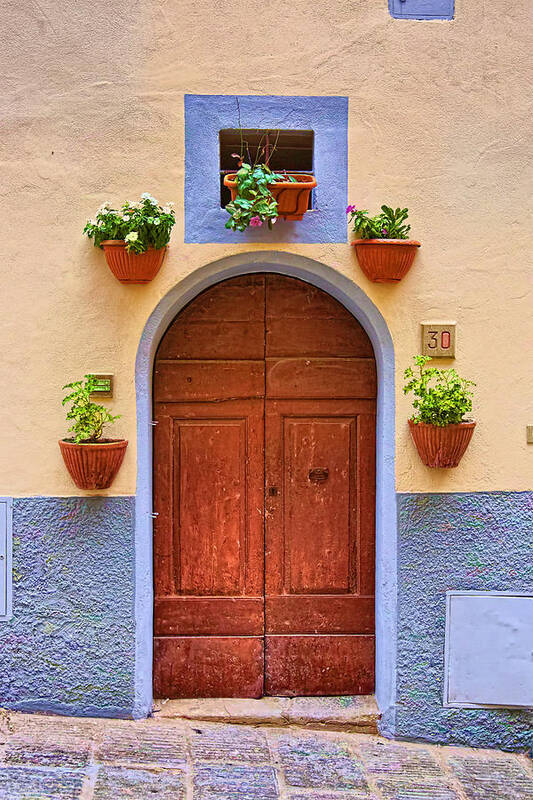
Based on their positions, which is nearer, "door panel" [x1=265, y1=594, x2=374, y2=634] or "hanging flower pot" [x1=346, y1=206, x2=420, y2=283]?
"hanging flower pot" [x1=346, y1=206, x2=420, y2=283]

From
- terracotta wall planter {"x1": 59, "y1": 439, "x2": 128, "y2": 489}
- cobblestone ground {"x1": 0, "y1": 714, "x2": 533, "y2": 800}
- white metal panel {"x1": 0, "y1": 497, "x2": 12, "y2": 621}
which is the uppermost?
terracotta wall planter {"x1": 59, "y1": 439, "x2": 128, "y2": 489}

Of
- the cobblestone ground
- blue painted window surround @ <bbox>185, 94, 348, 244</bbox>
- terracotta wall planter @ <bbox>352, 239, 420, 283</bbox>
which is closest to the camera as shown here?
the cobblestone ground

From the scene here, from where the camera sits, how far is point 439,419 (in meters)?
3.59

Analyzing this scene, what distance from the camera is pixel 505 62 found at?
374 centimetres

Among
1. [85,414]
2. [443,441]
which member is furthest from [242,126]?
[443,441]

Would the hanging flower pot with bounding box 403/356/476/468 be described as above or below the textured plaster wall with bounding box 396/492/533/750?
above

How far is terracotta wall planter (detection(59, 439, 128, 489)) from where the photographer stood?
139 inches

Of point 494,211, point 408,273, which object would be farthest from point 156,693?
point 494,211

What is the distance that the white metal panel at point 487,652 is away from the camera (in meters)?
3.80

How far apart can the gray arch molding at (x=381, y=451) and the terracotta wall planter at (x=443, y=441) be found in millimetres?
199

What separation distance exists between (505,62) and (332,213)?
1.22 metres

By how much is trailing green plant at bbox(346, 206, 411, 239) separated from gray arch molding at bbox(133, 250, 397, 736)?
278 mm

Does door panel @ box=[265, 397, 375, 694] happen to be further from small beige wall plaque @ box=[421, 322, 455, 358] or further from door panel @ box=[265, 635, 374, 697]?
small beige wall plaque @ box=[421, 322, 455, 358]

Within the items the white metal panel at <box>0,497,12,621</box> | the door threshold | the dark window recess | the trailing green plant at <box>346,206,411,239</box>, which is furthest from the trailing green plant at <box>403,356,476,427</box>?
the white metal panel at <box>0,497,12,621</box>
